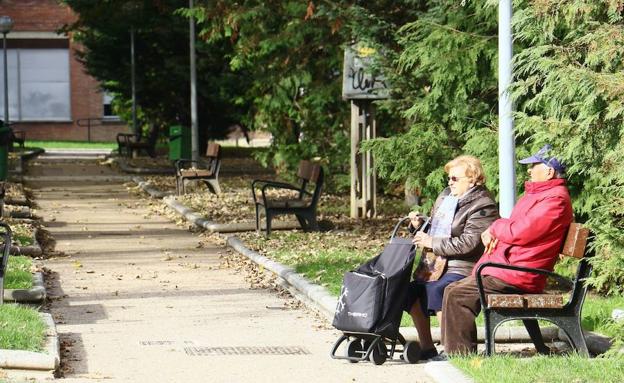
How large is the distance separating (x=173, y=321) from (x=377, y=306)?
2776mm

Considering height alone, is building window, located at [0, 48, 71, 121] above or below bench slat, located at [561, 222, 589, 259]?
above

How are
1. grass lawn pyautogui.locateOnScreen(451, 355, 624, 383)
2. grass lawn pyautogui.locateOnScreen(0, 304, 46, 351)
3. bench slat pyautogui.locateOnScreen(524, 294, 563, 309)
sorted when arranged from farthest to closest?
1. grass lawn pyautogui.locateOnScreen(0, 304, 46, 351)
2. bench slat pyautogui.locateOnScreen(524, 294, 563, 309)
3. grass lawn pyautogui.locateOnScreen(451, 355, 624, 383)

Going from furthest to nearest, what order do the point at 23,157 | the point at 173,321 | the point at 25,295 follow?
the point at 23,157
the point at 25,295
the point at 173,321

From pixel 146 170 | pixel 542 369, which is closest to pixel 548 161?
pixel 542 369

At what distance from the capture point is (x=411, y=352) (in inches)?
367

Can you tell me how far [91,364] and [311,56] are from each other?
1516 cm

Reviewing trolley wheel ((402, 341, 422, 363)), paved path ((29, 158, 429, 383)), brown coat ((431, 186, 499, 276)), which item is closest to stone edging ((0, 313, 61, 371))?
paved path ((29, 158, 429, 383))

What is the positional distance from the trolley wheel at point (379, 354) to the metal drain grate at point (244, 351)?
724mm

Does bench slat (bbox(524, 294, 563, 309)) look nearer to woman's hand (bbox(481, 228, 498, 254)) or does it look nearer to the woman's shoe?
woman's hand (bbox(481, 228, 498, 254))

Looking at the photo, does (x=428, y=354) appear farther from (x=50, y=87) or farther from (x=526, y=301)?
(x=50, y=87)

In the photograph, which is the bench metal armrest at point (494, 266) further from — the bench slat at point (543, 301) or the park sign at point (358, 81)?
the park sign at point (358, 81)

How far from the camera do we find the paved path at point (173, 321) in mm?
9031

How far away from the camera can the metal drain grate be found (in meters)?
9.78

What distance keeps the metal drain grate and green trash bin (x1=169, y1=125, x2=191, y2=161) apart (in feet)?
69.1
